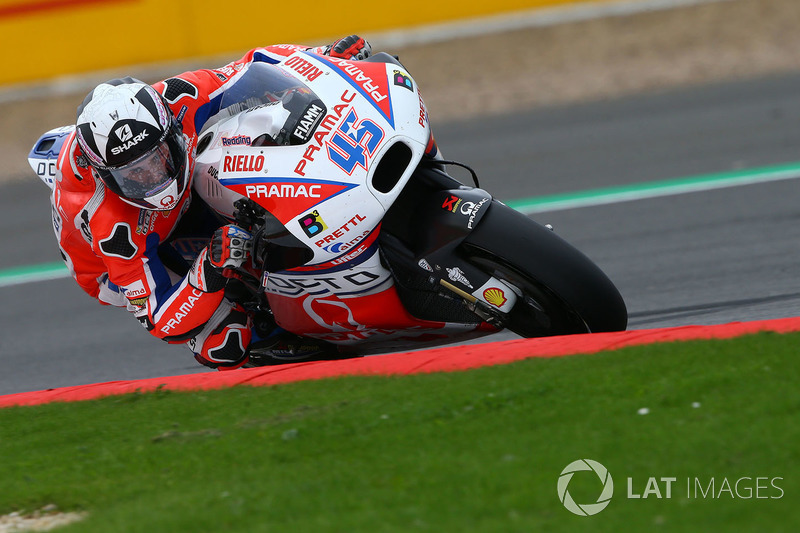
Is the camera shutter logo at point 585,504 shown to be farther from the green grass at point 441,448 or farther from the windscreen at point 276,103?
the windscreen at point 276,103

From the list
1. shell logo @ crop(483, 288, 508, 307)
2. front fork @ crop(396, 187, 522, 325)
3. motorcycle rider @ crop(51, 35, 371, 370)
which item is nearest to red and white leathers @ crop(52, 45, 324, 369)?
motorcycle rider @ crop(51, 35, 371, 370)

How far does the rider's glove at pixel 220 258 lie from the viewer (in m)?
4.20

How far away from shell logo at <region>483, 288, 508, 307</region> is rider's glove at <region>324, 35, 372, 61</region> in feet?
4.24

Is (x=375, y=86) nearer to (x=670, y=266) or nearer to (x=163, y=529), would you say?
(x=163, y=529)

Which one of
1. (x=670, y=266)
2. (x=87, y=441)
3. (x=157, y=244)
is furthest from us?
(x=670, y=266)

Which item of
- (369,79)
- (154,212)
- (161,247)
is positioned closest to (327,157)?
(369,79)

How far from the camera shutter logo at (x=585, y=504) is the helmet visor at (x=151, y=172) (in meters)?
1.91

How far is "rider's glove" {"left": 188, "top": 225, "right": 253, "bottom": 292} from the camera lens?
4.20 meters

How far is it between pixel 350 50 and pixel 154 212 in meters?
1.13

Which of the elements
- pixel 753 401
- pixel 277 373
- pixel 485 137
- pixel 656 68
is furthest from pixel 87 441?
pixel 656 68

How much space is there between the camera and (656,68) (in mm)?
9492

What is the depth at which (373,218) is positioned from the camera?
410 cm

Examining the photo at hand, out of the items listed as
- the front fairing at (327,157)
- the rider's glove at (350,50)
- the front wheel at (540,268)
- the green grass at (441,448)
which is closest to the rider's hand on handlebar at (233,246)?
the front fairing at (327,157)

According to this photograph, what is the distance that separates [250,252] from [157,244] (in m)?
0.53
